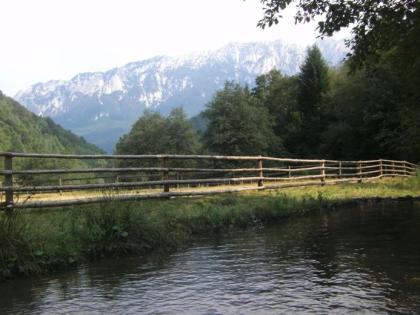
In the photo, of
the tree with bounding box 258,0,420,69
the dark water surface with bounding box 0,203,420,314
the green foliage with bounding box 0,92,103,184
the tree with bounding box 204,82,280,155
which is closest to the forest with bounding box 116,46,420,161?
the tree with bounding box 204,82,280,155

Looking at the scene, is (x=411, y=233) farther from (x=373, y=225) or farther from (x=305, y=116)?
(x=305, y=116)

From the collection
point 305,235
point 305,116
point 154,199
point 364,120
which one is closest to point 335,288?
point 305,235

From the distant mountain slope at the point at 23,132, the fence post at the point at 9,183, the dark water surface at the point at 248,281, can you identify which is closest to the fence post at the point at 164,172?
the dark water surface at the point at 248,281

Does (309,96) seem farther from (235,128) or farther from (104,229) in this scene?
(104,229)

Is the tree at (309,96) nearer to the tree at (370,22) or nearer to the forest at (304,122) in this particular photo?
the forest at (304,122)

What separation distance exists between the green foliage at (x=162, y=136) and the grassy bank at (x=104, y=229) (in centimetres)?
6075

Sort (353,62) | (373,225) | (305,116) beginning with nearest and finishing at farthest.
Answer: (373,225) < (353,62) < (305,116)

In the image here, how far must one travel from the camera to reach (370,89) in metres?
49.0

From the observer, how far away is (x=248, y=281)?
5.80 metres

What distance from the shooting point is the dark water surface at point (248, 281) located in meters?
4.88

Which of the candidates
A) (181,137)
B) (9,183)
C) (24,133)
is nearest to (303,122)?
(181,137)

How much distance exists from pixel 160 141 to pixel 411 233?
218ft

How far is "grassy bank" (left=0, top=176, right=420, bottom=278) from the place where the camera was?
20.5ft

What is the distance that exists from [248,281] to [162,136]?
69977mm
